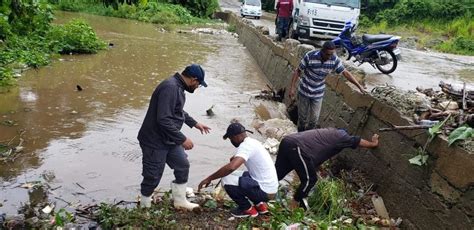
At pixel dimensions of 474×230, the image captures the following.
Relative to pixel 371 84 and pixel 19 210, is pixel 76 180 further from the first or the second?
pixel 371 84

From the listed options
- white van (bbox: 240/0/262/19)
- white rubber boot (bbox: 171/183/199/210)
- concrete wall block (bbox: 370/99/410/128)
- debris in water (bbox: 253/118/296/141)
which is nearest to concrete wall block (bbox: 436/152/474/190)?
concrete wall block (bbox: 370/99/410/128)

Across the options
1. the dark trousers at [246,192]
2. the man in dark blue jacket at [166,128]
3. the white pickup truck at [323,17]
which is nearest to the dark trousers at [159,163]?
the man in dark blue jacket at [166,128]

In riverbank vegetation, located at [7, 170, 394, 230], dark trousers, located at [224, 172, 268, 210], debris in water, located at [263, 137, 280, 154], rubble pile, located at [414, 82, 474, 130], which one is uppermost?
rubble pile, located at [414, 82, 474, 130]

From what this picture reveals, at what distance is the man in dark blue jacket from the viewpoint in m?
4.53

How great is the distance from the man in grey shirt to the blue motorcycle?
5.91m

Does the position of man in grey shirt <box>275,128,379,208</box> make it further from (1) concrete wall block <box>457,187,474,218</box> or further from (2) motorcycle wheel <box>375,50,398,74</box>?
(2) motorcycle wheel <box>375,50,398,74</box>

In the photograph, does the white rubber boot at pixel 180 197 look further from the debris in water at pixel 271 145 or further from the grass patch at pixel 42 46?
the grass patch at pixel 42 46

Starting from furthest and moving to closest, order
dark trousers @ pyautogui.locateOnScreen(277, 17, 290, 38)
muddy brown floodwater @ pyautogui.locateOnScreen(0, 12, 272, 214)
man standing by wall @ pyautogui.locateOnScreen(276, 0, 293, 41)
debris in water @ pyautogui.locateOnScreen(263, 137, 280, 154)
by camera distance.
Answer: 1. dark trousers @ pyautogui.locateOnScreen(277, 17, 290, 38)
2. man standing by wall @ pyautogui.locateOnScreen(276, 0, 293, 41)
3. debris in water @ pyautogui.locateOnScreen(263, 137, 280, 154)
4. muddy brown floodwater @ pyautogui.locateOnScreen(0, 12, 272, 214)

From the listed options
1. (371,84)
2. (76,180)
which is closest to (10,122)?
(76,180)

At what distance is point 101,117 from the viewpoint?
29.3 ft

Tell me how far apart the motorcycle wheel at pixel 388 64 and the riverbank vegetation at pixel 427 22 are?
12.0 m

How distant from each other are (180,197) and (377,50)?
24.7 feet

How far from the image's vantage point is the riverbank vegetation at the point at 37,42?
1143 centimetres

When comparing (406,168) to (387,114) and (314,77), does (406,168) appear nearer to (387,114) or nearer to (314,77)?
(387,114)
